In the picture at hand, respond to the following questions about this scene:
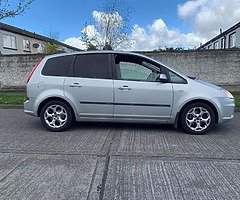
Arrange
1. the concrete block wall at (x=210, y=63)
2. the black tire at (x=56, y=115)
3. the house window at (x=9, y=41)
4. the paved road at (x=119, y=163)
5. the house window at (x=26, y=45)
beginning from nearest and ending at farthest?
the paved road at (x=119, y=163)
the black tire at (x=56, y=115)
the concrete block wall at (x=210, y=63)
the house window at (x=9, y=41)
the house window at (x=26, y=45)

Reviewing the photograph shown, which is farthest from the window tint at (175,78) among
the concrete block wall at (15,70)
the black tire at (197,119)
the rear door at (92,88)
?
the concrete block wall at (15,70)

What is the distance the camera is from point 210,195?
126 inches

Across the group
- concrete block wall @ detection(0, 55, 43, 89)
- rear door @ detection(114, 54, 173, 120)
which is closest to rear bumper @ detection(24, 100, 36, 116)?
rear door @ detection(114, 54, 173, 120)

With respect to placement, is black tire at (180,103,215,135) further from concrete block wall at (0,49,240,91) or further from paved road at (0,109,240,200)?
concrete block wall at (0,49,240,91)

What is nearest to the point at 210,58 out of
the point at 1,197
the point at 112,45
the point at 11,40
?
the point at 112,45

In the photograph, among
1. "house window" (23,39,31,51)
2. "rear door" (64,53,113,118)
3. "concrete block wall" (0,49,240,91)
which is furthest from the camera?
"house window" (23,39,31,51)

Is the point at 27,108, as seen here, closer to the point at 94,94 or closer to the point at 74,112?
the point at 74,112

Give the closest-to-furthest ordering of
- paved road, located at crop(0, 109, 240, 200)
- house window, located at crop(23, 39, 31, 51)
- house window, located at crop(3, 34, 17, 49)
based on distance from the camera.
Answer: paved road, located at crop(0, 109, 240, 200), house window, located at crop(3, 34, 17, 49), house window, located at crop(23, 39, 31, 51)

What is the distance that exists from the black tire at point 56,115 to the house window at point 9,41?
24.0 metres

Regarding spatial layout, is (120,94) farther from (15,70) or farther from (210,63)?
(15,70)

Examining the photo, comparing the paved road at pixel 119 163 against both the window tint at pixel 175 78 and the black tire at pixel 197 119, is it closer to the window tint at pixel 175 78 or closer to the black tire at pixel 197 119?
the black tire at pixel 197 119

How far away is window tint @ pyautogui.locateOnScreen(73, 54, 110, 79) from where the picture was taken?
6.07 meters

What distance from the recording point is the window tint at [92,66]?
19.9 ft

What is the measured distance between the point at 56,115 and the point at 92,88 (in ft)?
3.46
